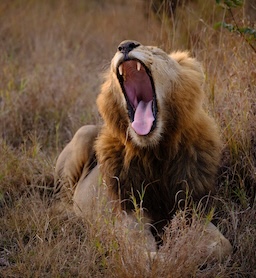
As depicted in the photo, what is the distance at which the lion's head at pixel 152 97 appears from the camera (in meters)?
4.01

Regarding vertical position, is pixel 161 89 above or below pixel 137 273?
above

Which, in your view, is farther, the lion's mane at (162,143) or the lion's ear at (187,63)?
the lion's ear at (187,63)

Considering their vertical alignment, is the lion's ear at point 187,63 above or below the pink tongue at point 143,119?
above

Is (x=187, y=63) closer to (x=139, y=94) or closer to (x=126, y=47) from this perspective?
(x=139, y=94)

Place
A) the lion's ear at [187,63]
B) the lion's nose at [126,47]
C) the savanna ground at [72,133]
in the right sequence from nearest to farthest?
the savanna ground at [72,133], the lion's nose at [126,47], the lion's ear at [187,63]

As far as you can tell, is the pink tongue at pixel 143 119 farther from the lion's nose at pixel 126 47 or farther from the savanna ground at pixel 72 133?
the savanna ground at pixel 72 133

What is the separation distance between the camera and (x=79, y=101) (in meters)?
6.55

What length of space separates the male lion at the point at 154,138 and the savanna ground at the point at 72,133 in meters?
0.28

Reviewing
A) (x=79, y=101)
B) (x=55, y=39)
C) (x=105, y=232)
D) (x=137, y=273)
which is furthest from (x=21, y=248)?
(x=55, y=39)

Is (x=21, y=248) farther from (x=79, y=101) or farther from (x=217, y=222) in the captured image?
(x=79, y=101)

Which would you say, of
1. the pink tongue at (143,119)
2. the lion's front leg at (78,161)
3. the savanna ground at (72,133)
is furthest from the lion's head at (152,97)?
the lion's front leg at (78,161)

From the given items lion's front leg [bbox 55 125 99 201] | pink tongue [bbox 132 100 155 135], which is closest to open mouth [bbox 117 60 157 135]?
pink tongue [bbox 132 100 155 135]

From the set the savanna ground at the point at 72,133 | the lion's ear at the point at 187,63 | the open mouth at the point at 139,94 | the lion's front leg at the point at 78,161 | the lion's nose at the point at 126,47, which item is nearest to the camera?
the savanna ground at the point at 72,133

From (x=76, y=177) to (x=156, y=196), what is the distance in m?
0.97
